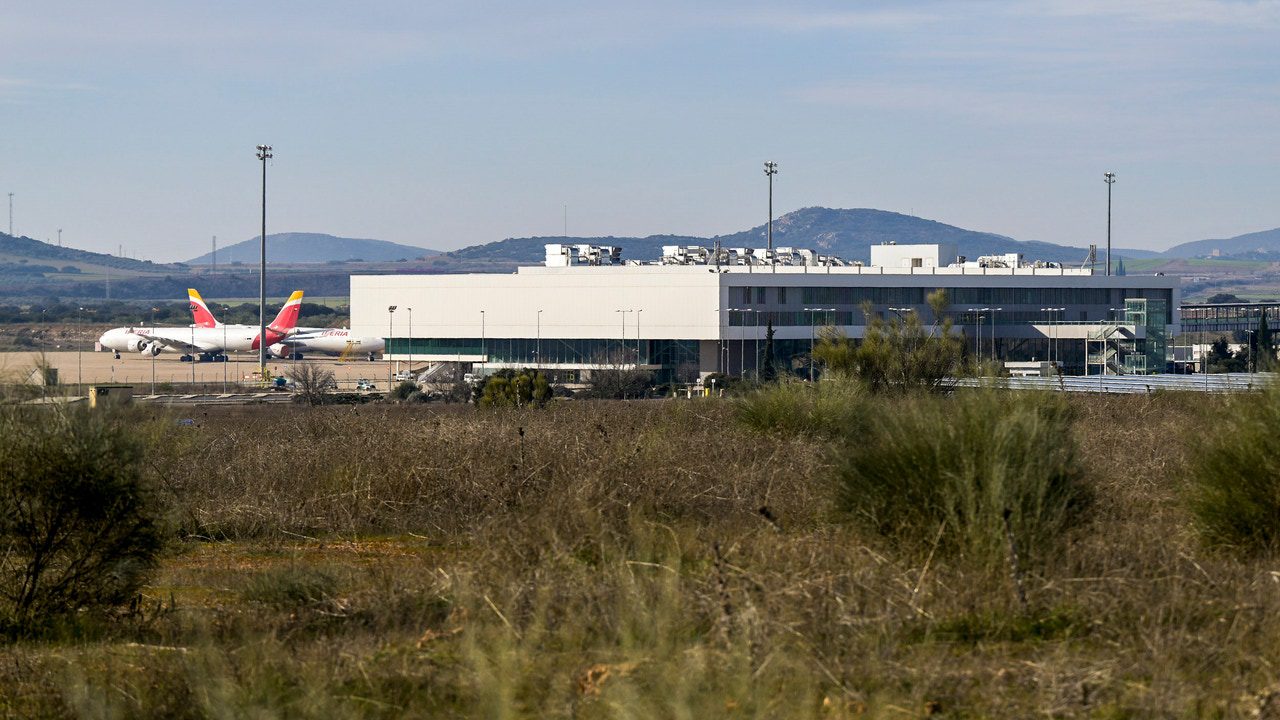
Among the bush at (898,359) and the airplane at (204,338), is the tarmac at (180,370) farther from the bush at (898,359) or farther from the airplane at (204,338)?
the bush at (898,359)

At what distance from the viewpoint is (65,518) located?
1282 cm

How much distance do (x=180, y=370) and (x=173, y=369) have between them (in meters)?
1.11

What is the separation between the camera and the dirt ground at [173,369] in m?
91.3

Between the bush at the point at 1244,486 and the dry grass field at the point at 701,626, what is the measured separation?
0.88 ft

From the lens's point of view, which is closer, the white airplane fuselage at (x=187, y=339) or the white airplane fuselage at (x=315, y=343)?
the white airplane fuselage at (x=187, y=339)

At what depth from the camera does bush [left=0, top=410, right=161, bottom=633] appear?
12.7 meters

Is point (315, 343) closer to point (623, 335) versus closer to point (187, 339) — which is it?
point (187, 339)

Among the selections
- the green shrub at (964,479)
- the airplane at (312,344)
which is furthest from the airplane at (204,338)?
the green shrub at (964,479)

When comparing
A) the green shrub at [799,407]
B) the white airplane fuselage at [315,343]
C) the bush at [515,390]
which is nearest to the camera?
the green shrub at [799,407]

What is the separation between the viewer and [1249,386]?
52.7 feet

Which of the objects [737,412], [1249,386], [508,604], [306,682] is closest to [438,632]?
[508,604]

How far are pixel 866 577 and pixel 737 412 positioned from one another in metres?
17.7

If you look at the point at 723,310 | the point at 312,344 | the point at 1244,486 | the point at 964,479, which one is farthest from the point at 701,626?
the point at 312,344

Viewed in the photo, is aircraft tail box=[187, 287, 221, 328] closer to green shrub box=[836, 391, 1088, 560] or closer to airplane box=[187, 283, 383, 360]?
airplane box=[187, 283, 383, 360]
